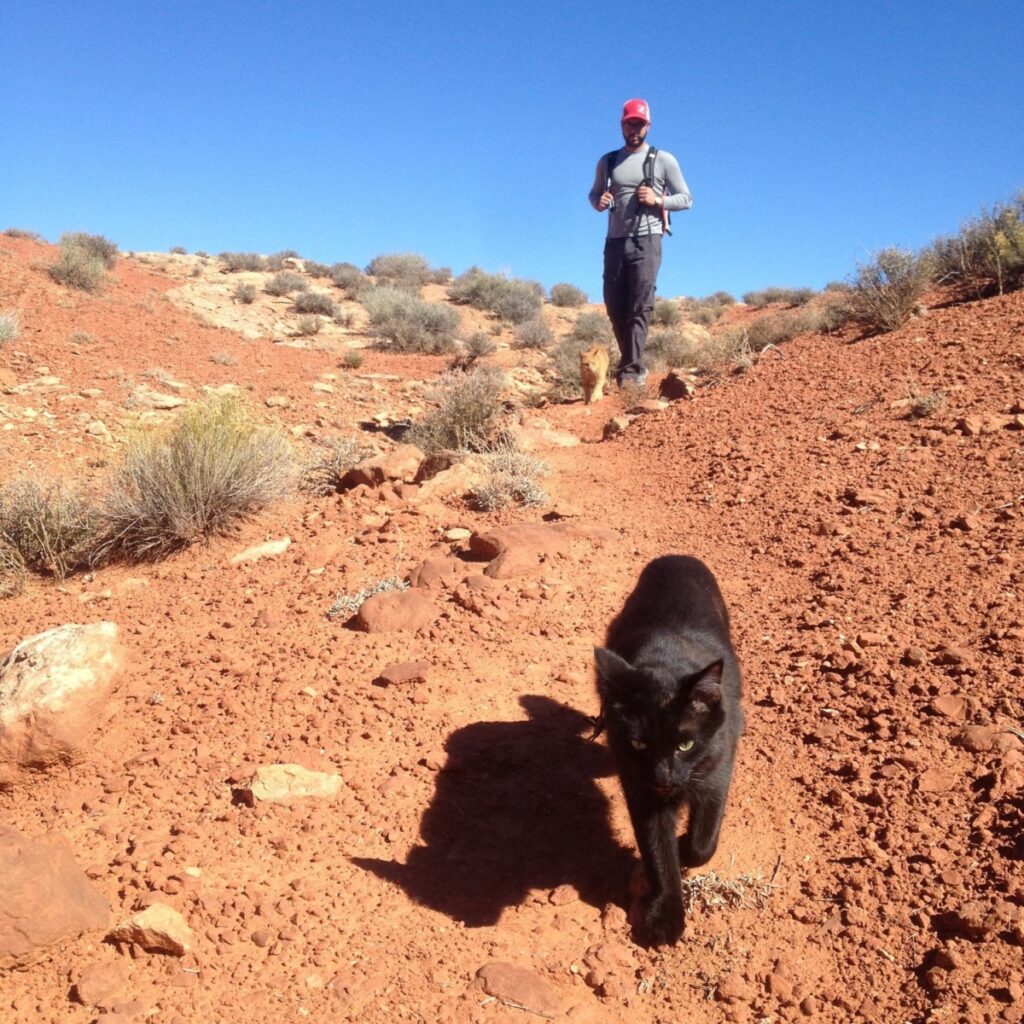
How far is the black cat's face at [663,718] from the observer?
2656 millimetres

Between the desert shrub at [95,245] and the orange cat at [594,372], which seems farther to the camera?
the desert shrub at [95,245]

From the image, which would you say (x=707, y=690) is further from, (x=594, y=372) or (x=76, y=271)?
(x=76, y=271)

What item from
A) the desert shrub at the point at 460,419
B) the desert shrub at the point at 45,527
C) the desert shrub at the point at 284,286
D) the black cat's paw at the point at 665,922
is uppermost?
the desert shrub at the point at 284,286

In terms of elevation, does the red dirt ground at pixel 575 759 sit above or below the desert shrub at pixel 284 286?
below

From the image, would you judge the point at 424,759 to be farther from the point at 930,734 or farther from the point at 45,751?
the point at 930,734

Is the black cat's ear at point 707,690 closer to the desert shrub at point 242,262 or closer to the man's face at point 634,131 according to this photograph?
the man's face at point 634,131

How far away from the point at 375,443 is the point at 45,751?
5.47m

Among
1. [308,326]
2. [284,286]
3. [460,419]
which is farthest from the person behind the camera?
[284,286]

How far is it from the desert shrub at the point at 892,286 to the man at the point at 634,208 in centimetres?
255

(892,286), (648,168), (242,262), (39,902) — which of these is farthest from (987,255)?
(242,262)

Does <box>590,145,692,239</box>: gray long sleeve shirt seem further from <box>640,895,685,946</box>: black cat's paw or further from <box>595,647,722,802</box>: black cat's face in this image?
<box>640,895,685,946</box>: black cat's paw

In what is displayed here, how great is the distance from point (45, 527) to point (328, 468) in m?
2.30

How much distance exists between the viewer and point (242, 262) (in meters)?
26.2

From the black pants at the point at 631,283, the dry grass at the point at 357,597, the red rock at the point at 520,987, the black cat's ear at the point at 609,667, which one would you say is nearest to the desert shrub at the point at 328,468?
the dry grass at the point at 357,597
